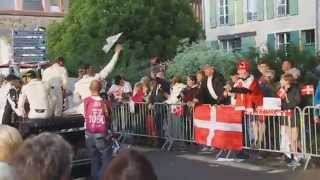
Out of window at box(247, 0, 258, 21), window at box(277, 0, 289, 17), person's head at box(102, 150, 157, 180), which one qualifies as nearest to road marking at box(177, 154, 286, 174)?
person's head at box(102, 150, 157, 180)

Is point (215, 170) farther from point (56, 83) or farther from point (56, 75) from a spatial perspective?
point (56, 75)

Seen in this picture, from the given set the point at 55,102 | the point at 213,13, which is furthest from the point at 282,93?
the point at 213,13

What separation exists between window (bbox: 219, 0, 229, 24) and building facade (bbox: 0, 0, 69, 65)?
14753 millimetres

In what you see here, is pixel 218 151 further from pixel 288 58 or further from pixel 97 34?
pixel 97 34

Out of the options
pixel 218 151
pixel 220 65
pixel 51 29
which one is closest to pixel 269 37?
pixel 51 29

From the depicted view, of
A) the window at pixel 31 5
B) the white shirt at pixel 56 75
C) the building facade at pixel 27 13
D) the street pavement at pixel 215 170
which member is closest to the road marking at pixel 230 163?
the street pavement at pixel 215 170

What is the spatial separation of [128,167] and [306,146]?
8.65m

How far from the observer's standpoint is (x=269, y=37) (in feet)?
147

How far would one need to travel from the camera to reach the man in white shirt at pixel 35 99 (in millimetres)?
11195

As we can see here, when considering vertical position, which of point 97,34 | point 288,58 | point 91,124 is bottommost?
point 91,124

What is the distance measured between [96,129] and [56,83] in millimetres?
2067

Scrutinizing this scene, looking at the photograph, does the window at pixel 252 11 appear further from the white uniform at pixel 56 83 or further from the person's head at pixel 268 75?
the white uniform at pixel 56 83

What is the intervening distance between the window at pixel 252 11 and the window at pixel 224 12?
236 cm

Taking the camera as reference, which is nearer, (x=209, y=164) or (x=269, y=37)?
(x=209, y=164)
